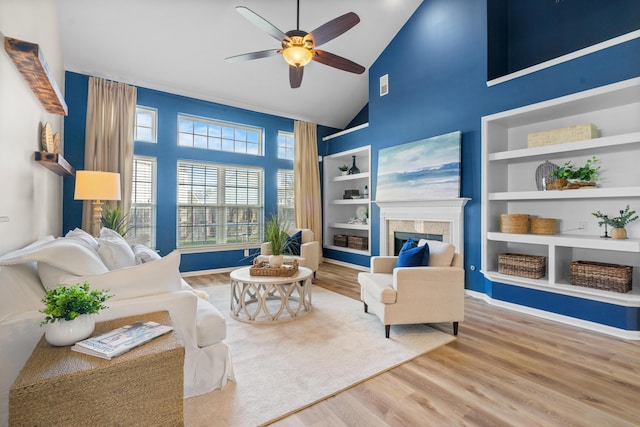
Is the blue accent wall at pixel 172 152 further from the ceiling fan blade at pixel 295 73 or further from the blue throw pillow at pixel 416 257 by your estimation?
the blue throw pillow at pixel 416 257

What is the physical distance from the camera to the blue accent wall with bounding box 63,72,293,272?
437 centimetres

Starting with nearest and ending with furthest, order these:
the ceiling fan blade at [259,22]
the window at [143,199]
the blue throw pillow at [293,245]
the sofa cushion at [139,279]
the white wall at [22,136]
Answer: the sofa cushion at [139,279], the white wall at [22,136], the ceiling fan blade at [259,22], the window at [143,199], the blue throw pillow at [293,245]

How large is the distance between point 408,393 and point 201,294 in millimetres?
1750

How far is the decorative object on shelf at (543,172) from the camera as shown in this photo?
3535mm

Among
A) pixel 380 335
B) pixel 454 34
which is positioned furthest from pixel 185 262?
pixel 454 34

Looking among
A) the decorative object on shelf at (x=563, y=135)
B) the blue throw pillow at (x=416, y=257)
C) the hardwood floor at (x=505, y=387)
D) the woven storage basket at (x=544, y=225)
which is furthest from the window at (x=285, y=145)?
the hardwood floor at (x=505, y=387)

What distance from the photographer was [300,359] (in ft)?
7.63

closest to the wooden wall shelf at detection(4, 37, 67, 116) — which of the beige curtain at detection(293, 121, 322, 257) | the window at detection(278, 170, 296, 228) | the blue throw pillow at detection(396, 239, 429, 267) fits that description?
the blue throw pillow at detection(396, 239, 429, 267)

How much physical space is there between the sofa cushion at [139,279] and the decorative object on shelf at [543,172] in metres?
3.85

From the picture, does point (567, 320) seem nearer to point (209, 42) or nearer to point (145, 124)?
point (209, 42)

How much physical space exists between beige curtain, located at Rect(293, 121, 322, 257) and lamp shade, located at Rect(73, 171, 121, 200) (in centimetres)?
345

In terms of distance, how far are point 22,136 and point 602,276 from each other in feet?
16.6

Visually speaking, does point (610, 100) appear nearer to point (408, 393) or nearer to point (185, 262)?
point (408, 393)

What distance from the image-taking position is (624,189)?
2.80m
